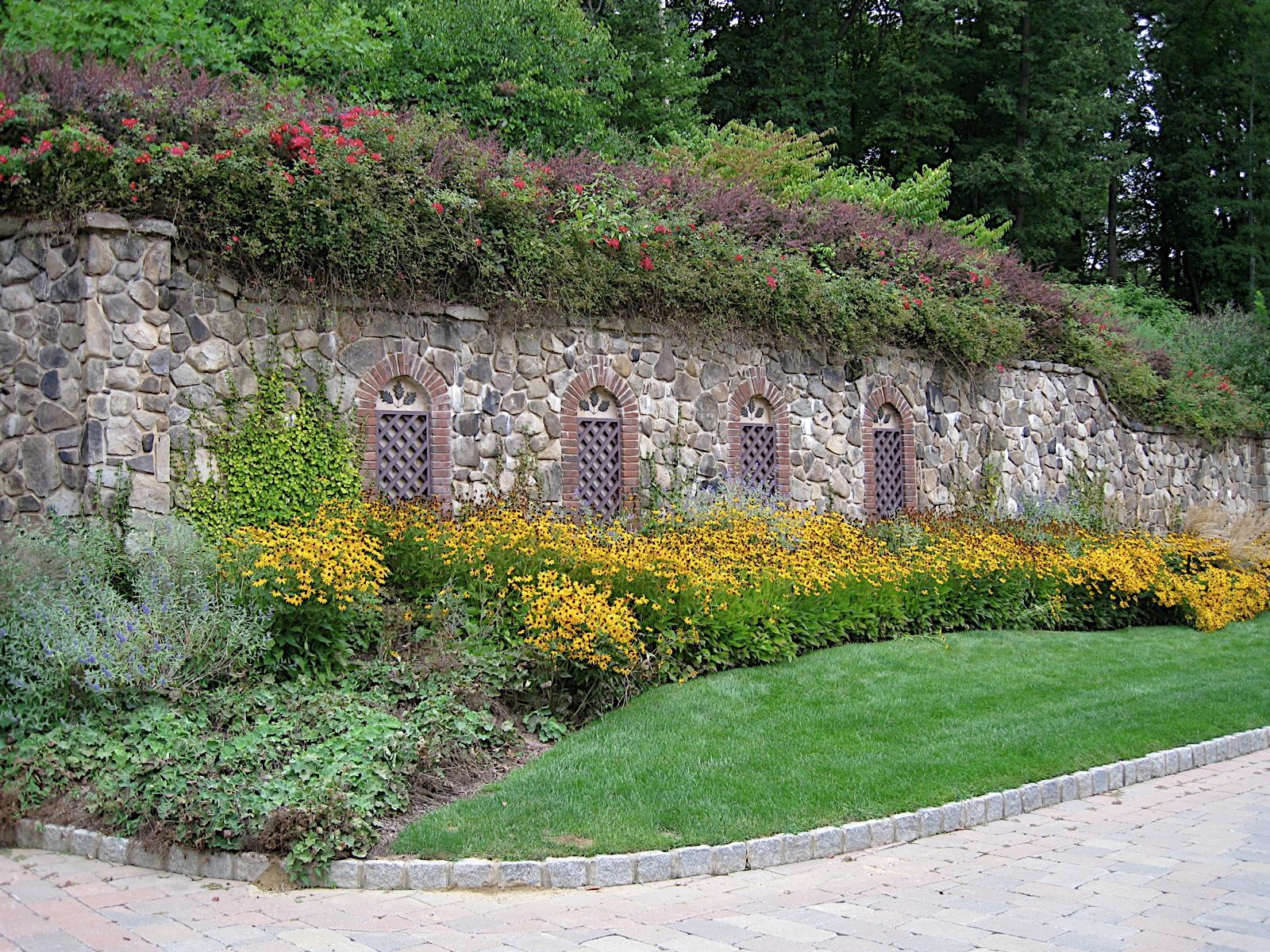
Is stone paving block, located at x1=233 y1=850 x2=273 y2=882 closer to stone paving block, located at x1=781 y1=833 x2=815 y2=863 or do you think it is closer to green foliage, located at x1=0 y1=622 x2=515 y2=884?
green foliage, located at x1=0 y1=622 x2=515 y2=884

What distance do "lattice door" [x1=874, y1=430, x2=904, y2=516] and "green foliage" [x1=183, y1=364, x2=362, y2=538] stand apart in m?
7.44

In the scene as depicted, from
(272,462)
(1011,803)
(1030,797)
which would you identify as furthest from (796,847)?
(272,462)

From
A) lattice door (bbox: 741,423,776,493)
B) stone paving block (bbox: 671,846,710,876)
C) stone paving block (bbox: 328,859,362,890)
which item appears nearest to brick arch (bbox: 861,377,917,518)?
lattice door (bbox: 741,423,776,493)

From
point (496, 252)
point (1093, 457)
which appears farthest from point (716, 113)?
point (496, 252)

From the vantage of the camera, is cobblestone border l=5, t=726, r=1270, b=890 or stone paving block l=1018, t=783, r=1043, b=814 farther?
stone paving block l=1018, t=783, r=1043, b=814

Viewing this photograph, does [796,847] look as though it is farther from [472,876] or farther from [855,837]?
[472,876]

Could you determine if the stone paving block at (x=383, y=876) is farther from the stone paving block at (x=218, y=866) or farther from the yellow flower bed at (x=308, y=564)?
the yellow flower bed at (x=308, y=564)

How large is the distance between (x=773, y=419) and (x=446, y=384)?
448 centimetres

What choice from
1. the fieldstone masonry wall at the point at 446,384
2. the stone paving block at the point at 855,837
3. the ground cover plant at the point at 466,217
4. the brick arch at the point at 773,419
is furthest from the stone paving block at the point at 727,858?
the brick arch at the point at 773,419

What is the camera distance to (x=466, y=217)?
10938mm

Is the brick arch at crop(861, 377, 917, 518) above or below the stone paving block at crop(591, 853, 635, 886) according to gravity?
above

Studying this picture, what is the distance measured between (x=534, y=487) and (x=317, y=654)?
4.20 meters

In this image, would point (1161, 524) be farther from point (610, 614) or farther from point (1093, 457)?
point (610, 614)

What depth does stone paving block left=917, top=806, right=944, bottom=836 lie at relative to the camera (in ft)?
21.3
